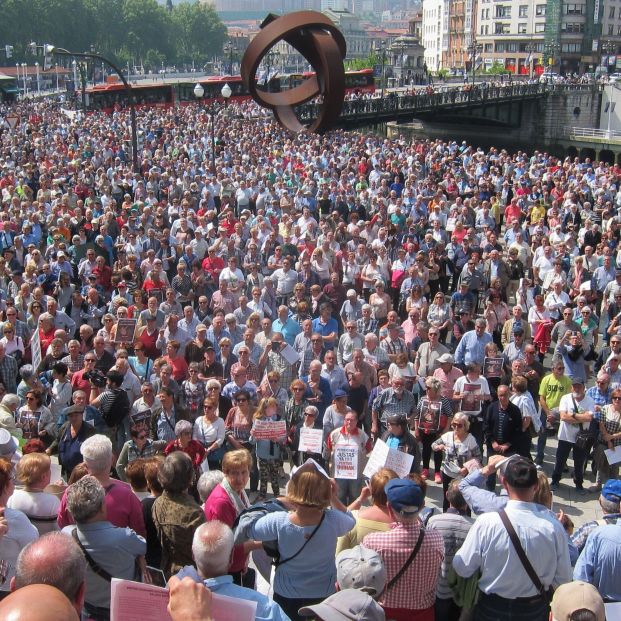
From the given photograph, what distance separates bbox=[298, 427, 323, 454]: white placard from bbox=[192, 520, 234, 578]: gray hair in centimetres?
366

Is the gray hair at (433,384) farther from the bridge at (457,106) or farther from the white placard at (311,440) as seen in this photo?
the bridge at (457,106)

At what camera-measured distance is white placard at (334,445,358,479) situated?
23.6ft

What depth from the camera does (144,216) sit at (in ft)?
52.1

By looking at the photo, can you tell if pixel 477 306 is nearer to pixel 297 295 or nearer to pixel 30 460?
pixel 297 295

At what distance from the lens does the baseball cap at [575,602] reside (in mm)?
3428

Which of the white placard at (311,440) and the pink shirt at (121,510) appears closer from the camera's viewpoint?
the pink shirt at (121,510)

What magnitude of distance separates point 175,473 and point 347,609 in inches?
78.4

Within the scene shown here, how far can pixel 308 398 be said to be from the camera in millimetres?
8383

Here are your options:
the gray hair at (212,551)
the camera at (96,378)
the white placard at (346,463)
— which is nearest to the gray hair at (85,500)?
the gray hair at (212,551)

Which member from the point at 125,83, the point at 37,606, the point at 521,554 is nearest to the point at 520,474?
the point at 521,554

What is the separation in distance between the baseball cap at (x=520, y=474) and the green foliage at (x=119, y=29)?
357 ft

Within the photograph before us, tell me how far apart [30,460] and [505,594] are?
2881 millimetres

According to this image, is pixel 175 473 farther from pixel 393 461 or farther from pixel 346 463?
pixel 346 463

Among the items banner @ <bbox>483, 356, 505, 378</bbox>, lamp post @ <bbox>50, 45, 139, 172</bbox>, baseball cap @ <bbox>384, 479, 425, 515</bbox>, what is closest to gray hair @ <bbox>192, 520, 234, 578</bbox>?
baseball cap @ <bbox>384, 479, 425, 515</bbox>
